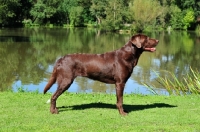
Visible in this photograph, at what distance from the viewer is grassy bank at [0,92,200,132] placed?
21.1 ft

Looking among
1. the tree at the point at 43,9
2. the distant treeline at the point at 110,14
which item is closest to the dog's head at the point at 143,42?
the distant treeline at the point at 110,14

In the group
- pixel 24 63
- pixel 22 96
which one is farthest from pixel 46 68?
pixel 22 96

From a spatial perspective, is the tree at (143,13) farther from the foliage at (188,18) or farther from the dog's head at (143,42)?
the dog's head at (143,42)

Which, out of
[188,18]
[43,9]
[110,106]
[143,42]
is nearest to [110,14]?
[43,9]

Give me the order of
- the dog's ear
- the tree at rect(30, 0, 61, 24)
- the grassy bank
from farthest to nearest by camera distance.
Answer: the tree at rect(30, 0, 61, 24) < the dog's ear < the grassy bank

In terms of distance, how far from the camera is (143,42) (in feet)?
25.0

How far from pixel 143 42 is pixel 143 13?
6387 cm

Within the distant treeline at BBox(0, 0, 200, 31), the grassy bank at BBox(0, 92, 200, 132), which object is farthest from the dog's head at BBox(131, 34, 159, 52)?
the distant treeline at BBox(0, 0, 200, 31)

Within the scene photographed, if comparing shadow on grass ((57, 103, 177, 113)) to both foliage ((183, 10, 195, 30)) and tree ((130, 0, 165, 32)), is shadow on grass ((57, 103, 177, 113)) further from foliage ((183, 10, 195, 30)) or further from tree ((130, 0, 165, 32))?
foliage ((183, 10, 195, 30))

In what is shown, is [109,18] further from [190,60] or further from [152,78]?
[152,78]

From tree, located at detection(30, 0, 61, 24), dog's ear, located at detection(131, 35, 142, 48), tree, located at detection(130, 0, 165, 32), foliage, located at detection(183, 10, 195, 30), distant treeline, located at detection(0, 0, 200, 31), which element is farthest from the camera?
foliage, located at detection(183, 10, 195, 30)

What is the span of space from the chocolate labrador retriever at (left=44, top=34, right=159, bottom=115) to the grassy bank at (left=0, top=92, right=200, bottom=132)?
0.50 m

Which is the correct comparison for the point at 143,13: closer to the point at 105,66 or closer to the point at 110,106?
the point at 110,106

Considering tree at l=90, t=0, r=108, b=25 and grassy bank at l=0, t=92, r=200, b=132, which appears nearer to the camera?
grassy bank at l=0, t=92, r=200, b=132
